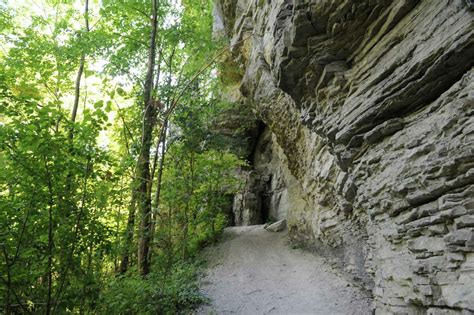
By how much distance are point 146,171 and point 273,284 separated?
4606 mm

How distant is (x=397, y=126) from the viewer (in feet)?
14.1

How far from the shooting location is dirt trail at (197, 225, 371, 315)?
6660 millimetres

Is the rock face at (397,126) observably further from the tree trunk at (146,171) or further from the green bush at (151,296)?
the tree trunk at (146,171)

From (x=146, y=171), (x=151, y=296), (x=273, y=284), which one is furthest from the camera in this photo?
(x=146, y=171)

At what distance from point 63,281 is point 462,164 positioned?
189 inches

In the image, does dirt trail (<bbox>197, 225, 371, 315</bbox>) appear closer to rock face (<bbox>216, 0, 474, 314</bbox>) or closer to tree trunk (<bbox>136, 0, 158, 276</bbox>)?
rock face (<bbox>216, 0, 474, 314</bbox>)

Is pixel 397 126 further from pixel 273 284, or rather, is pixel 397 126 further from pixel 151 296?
pixel 151 296

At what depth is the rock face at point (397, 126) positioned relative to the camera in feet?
10.6

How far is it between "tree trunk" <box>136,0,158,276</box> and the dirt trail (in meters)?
1.88

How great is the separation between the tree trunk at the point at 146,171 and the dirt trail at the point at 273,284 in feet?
6.18

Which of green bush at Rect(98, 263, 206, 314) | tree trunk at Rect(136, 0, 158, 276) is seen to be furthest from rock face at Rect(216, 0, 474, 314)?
tree trunk at Rect(136, 0, 158, 276)

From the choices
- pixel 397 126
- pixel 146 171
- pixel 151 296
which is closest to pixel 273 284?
pixel 151 296

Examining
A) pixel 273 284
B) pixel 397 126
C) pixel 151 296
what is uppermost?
pixel 397 126

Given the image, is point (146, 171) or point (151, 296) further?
point (146, 171)
